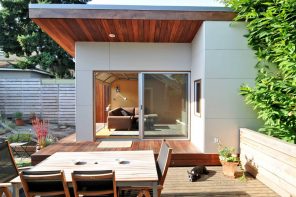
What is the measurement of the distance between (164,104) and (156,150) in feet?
4.89

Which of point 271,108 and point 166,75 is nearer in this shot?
point 271,108

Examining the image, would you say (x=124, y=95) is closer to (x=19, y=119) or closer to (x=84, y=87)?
(x=84, y=87)

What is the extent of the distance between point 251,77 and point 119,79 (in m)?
6.29

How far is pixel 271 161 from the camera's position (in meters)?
3.70

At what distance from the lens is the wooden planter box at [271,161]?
10.6ft

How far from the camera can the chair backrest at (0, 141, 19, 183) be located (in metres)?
2.85

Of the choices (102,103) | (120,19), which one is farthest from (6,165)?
(102,103)

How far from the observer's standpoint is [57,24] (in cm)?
486

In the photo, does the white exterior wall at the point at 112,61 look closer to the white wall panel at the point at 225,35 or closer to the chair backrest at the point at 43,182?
the white wall panel at the point at 225,35

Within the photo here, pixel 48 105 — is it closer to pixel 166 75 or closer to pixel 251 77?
pixel 166 75

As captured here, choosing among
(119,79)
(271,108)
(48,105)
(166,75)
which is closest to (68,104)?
(48,105)

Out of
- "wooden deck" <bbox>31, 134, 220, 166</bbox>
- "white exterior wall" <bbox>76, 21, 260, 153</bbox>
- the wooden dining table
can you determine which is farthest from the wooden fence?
the wooden dining table

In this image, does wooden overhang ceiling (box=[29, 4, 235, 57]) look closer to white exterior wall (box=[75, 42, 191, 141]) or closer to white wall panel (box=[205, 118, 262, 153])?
white exterior wall (box=[75, 42, 191, 141])

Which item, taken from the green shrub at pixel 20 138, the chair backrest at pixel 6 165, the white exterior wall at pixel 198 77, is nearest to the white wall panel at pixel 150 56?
the white exterior wall at pixel 198 77
